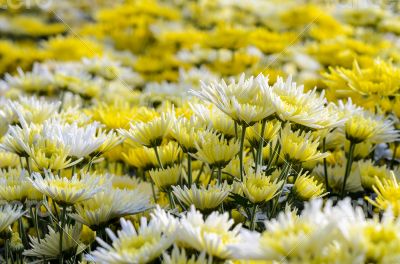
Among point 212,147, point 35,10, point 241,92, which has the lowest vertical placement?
point 35,10

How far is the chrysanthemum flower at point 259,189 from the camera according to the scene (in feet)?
4.68

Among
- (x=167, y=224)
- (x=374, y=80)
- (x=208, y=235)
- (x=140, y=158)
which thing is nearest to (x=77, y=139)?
(x=140, y=158)

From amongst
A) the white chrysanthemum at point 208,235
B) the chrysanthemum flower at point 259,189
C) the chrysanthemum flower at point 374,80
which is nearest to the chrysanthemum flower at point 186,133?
the chrysanthemum flower at point 259,189

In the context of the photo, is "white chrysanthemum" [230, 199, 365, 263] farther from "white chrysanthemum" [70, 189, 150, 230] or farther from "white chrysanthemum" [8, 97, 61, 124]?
"white chrysanthemum" [8, 97, 61, 124]

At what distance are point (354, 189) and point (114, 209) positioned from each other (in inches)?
32.4

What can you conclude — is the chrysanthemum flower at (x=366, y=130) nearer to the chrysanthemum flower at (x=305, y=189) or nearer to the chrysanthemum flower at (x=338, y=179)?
the chrysanthemum flower at (x=338, y=179)

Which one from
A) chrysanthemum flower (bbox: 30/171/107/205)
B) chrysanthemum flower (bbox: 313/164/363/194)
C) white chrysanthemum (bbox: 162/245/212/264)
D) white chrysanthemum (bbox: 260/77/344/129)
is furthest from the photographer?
chrysanthemum flower (bbox: 313/164/363/194)

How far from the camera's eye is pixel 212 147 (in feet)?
5.14

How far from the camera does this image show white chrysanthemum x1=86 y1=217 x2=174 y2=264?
1.12 metres

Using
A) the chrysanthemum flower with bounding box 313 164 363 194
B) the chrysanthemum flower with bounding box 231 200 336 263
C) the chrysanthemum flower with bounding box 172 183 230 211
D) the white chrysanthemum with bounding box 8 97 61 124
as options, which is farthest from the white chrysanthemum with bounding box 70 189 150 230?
the chrysanthemum flower with bounding box 313 164 363 194

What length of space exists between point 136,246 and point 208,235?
147mm

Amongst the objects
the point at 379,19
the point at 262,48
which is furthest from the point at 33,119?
the point at 379,19

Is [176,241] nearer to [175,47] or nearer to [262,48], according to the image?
[262,48]

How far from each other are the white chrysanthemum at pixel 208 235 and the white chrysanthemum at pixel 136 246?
0.04 metres
